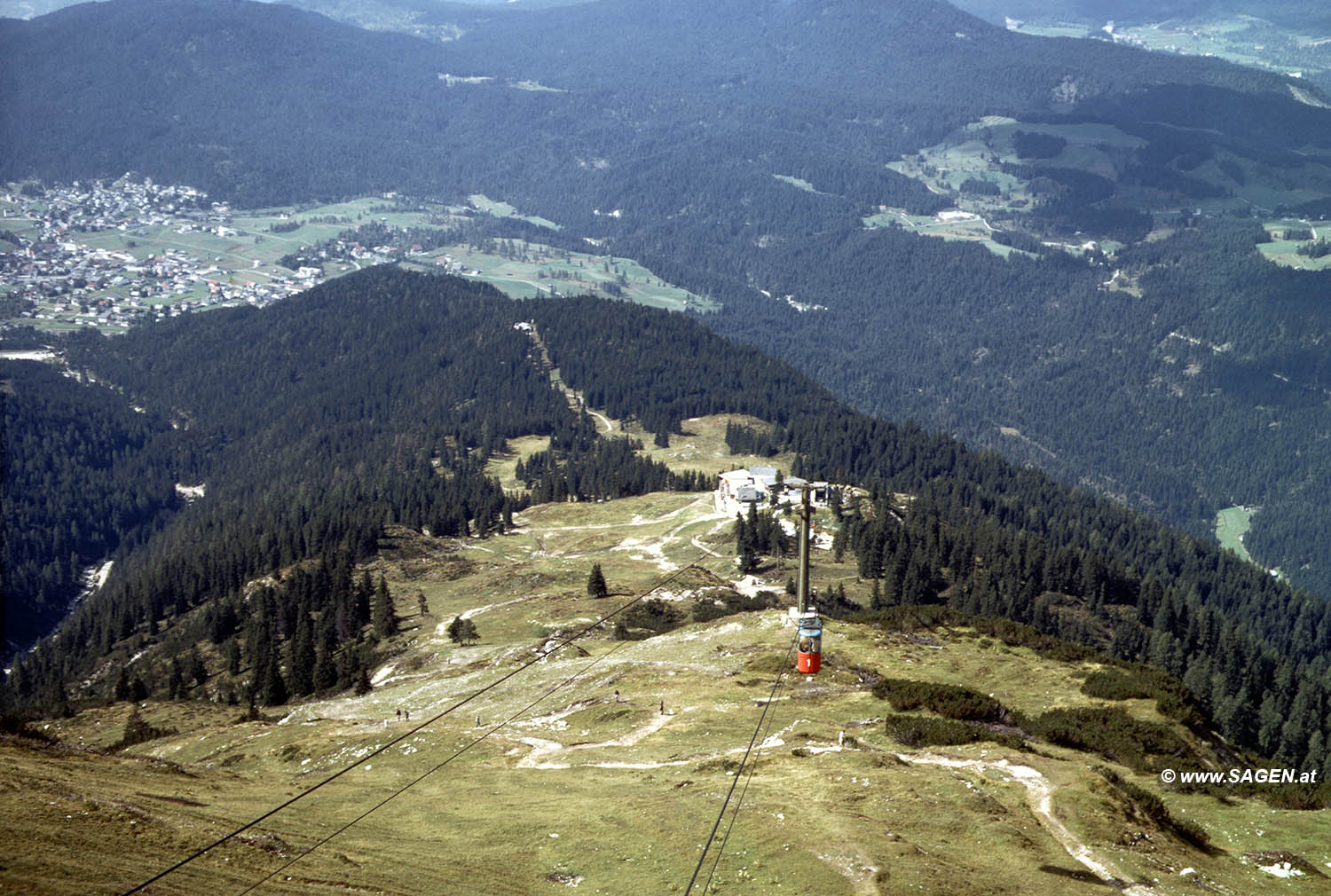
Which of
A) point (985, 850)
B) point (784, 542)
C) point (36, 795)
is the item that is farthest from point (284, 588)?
point (985, 850)

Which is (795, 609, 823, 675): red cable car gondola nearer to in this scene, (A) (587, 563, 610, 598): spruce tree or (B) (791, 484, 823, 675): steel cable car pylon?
(B) (791, 484, 823, 675): steel cable car pylon

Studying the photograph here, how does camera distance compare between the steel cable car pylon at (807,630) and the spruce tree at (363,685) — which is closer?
the steel cable car pylon at (807,630)

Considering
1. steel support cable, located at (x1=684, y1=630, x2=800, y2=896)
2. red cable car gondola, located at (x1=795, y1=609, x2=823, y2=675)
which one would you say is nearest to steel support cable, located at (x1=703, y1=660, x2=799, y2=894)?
steel support cable, located at (x1=684, y1=630, x2=800, y2=896)

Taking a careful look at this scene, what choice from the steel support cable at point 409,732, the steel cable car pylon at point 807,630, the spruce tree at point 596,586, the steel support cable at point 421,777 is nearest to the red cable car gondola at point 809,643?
the steel cable car pylon at point 807,630

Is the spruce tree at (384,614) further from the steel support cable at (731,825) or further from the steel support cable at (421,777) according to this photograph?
the steel support cable at (731,825)

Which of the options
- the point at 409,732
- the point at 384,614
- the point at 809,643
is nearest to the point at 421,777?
the point at 409,732

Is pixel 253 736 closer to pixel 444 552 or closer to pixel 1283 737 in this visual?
pixel 444 552
